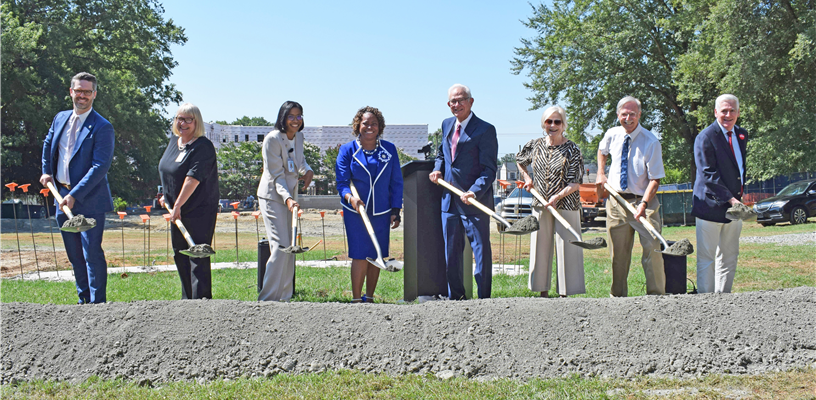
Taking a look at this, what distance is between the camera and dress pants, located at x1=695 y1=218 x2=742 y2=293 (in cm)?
515

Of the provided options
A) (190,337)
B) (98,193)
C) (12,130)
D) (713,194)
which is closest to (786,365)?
(713,194)

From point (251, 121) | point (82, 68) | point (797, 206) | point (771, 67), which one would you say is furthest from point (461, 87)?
point (251, 121)

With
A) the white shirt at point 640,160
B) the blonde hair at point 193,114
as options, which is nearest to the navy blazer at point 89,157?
the blonde hair at point 193,114

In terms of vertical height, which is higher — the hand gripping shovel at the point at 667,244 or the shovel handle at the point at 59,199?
the shovel handle at the point at 59,199

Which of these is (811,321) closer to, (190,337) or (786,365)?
(786,365)

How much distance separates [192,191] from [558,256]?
10.2ft

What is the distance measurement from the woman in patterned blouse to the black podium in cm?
81

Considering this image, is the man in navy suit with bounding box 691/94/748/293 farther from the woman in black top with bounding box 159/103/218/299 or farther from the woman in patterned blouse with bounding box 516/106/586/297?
the woman in black top with bounding box 159/103/218/299

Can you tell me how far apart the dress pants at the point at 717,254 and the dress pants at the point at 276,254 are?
11.3 feet

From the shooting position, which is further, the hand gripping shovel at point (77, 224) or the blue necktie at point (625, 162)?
the blue necktie at point (625, 162)

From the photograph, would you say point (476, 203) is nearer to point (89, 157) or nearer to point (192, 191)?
point (192, 191)

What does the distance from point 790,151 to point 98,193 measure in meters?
22.2

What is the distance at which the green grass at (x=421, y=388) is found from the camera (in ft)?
10.0

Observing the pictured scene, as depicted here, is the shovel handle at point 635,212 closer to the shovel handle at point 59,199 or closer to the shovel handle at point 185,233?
the shovel handle at point 185,233
